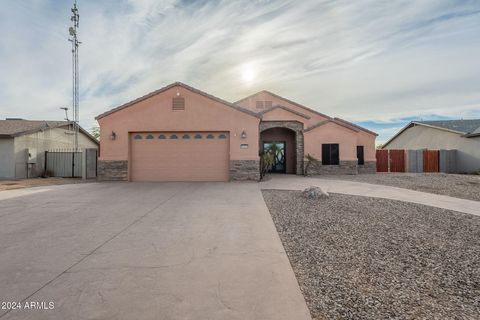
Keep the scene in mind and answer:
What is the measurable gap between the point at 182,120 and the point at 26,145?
486 inches

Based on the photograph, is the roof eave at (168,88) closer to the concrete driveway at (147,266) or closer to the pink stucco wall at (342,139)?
the pink stucco wall at (342,139)

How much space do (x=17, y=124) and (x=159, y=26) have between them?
634 inches

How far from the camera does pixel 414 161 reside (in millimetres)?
20656

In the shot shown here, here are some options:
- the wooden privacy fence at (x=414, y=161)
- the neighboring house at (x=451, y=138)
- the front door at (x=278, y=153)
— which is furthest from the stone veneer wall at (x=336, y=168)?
the neighboring house at (x=451, y=138)

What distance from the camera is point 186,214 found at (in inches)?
248

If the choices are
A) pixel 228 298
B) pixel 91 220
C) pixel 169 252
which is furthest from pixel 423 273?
pixel 91 220

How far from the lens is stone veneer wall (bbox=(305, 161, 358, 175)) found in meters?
17.8

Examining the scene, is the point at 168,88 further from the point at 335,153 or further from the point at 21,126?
the point at 21,126

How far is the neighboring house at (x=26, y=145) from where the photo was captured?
52.7 ft

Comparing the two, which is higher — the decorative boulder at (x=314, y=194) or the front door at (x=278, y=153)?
the front door at (x=278, y=153)

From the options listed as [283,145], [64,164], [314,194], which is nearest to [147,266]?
[314,194]

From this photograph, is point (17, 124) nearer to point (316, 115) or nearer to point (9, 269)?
point (9, 269)

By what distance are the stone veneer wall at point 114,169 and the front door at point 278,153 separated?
10690mm

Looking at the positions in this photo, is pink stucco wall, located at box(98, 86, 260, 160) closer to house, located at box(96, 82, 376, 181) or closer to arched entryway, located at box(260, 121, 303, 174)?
house, located at box(96, 82, 376, 181)
